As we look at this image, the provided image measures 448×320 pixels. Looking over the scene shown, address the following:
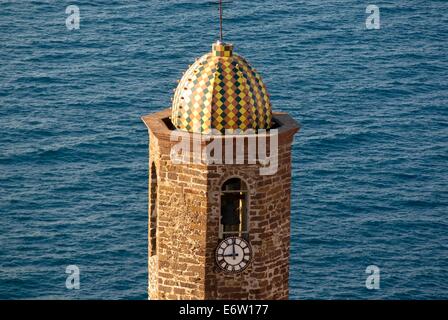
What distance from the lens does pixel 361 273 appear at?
165750 mm

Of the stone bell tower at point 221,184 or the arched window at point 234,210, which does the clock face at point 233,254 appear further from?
the arched window at point 234,210

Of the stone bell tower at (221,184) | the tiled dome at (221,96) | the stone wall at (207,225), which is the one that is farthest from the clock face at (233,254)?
the tiled dome at (221,96)

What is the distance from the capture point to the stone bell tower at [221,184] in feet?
202

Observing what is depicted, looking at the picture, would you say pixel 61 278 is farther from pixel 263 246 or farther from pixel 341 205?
pixel 263 246

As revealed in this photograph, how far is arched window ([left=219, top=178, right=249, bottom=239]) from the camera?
205 feet

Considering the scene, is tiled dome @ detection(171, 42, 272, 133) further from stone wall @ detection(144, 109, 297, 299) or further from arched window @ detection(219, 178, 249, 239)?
arched window @ detection(219, 178, 249, 239)

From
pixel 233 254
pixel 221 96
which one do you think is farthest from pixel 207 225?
pixel 221 96

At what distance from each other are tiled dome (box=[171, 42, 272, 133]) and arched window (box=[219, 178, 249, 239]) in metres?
2.29

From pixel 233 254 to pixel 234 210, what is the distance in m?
1.62

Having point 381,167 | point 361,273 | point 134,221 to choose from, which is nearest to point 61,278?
point 134,221

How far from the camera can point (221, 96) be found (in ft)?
201

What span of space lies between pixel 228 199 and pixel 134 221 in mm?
111999

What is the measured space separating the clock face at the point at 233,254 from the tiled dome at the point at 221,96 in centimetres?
419

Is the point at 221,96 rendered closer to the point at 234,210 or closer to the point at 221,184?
the point at 221,184
